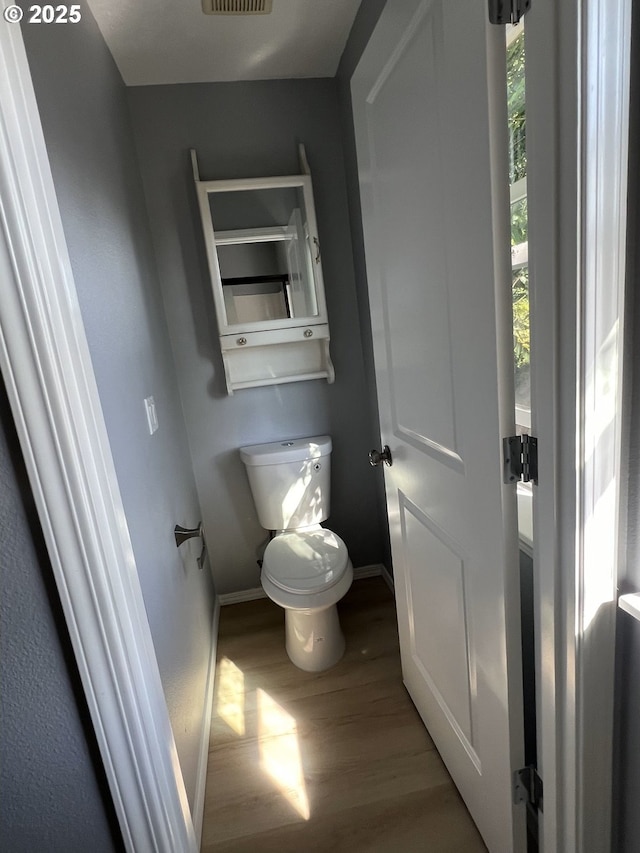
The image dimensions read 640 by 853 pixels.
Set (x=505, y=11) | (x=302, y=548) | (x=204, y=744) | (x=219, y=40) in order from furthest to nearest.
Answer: (x=302, y=548) → (x=219, y=40) → (x=204, y=744) → (x=505, y=11)

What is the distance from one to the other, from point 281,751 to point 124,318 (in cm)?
141

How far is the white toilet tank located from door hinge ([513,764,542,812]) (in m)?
1.23

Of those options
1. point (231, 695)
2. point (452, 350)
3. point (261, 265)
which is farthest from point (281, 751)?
point (261, 265)

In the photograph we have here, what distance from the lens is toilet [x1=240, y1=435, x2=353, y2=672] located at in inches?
64.2

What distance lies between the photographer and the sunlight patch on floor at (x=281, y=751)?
1.32 meters

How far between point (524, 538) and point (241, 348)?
1.41 metres

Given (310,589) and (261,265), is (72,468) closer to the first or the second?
(310,589)

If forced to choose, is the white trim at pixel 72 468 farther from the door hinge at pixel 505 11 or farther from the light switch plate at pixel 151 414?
the door hinge at pixel 505 11

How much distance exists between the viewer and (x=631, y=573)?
757 mm

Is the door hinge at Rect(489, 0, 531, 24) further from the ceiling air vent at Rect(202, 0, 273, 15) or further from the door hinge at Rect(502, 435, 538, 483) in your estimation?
the ceiling air vent at Rect(202, 0, 273, 15)

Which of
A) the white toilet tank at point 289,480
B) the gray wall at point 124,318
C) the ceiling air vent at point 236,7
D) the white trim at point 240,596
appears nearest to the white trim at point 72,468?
the gray wall at point 124,318

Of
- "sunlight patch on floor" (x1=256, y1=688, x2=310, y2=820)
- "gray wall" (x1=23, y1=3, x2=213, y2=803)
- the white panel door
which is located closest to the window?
the white panel door

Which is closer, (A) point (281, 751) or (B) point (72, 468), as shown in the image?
(B) point (72, 468)

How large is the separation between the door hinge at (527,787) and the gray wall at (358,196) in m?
1.25
